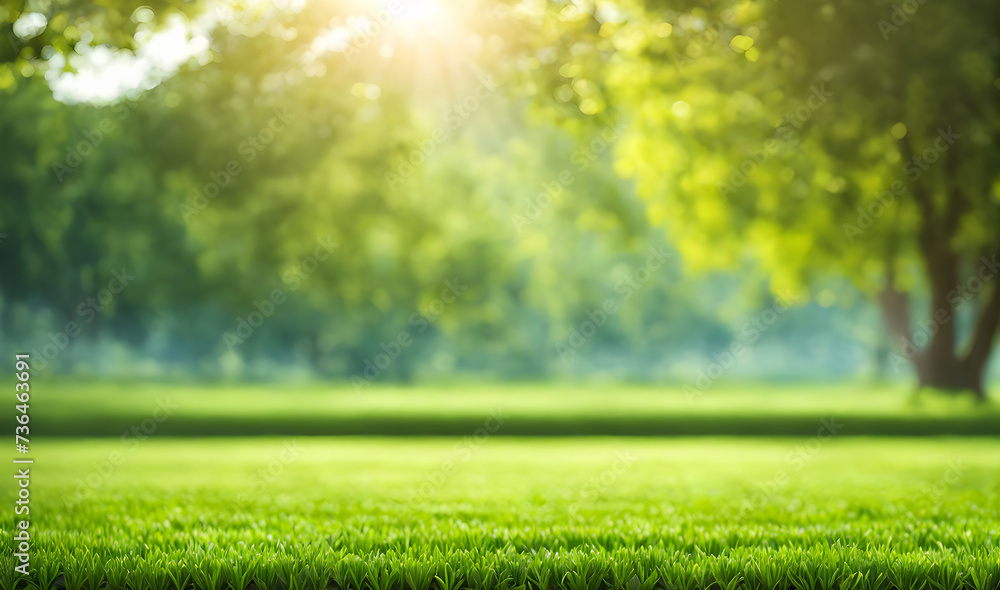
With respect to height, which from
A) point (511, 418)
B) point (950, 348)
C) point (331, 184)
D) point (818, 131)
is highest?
point (818, 131)

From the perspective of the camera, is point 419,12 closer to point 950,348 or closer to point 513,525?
point 513,525

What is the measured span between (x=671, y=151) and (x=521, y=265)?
31.2 metres

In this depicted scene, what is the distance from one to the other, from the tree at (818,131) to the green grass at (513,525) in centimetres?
544

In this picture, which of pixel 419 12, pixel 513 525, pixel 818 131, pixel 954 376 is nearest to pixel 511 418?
pixel 818 131

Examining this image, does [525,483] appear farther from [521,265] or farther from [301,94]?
[521,265]

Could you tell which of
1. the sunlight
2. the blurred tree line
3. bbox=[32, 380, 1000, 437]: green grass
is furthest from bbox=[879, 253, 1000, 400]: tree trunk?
the sunlight

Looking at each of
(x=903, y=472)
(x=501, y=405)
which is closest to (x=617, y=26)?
(x=903, y=472)

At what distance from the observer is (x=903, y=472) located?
482 inches

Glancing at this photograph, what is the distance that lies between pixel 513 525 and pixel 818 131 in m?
11.9

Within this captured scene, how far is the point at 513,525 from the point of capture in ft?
22.8

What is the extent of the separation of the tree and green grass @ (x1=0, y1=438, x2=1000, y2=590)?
17.9ft

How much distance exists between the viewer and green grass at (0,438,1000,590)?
5426 mm

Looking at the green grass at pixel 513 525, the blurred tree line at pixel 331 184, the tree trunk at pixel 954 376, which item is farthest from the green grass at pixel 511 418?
the green grass at pixel 513 525

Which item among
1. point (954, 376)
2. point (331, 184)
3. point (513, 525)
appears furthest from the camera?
point (954, 376)
